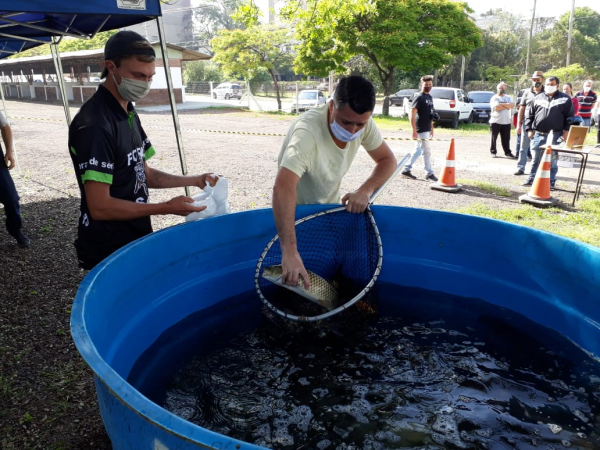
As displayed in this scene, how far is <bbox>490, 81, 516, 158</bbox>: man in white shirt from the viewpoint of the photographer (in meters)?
11.0

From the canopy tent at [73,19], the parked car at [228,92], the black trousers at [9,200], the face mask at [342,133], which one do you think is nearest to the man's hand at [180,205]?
the face mask at [342,133]

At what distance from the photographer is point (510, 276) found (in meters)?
3.17

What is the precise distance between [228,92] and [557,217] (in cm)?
3169

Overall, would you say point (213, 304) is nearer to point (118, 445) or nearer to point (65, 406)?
point (65, 406)

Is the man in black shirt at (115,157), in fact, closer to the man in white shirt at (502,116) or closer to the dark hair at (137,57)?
the dark hair at (137,57)

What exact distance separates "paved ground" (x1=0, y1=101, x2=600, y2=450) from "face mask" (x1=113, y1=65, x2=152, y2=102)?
1.75 m

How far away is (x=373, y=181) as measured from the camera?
3.21m

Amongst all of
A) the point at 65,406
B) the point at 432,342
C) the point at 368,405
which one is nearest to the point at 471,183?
the point at 432,342

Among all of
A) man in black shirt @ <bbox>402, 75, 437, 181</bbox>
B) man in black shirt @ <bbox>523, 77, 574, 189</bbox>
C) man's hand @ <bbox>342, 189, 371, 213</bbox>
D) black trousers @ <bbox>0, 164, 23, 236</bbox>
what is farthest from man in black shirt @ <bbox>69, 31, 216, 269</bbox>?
man in black shirt @ <bbox>523, 77, 574, 189</bbox>

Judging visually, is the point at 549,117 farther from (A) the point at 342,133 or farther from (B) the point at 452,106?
(B) the point at 452,106

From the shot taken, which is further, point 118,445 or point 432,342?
point 432,342

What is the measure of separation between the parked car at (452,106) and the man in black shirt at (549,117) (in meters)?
9.30

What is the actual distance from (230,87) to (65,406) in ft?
117

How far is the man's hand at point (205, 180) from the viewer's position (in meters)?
3.11
